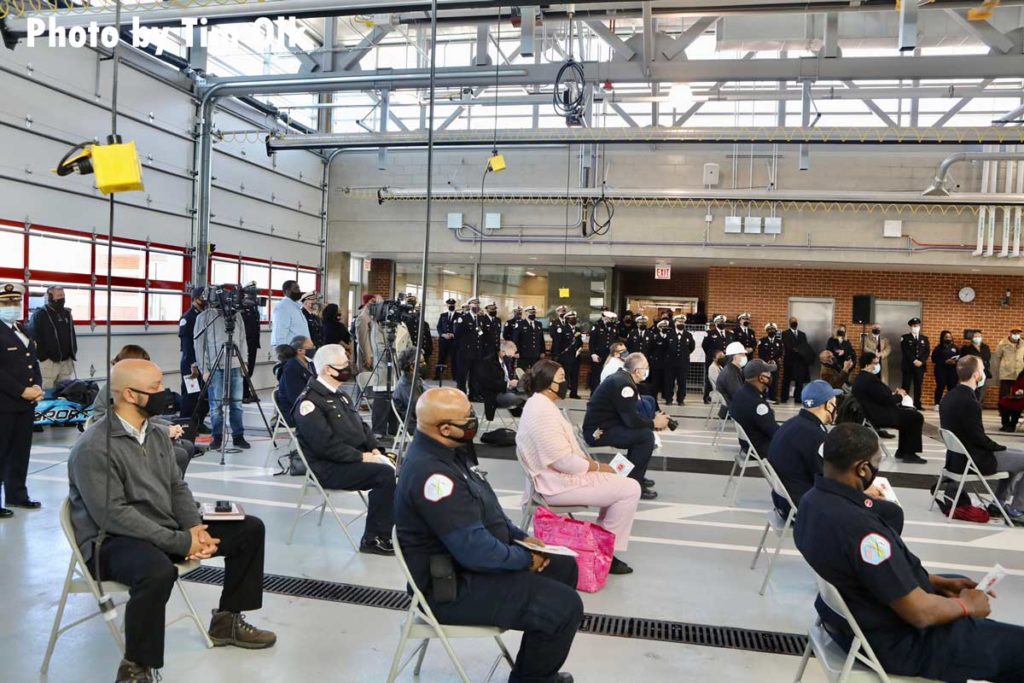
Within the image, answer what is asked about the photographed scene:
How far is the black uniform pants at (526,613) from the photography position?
264 centimetres

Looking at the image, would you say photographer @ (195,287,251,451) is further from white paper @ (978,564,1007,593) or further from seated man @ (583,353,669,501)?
white paper @ (978,564,1007,593)

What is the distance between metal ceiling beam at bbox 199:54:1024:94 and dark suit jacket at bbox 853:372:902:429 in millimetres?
3214

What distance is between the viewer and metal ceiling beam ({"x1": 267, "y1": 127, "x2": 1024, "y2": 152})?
9820 mm

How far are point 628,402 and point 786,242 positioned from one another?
10545 millimetres

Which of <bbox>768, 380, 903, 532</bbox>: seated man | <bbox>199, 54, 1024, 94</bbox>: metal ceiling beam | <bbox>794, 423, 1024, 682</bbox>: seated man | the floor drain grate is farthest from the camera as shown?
<bbox>199, 54, 1024, 94</bbox>: metal ceiling beam

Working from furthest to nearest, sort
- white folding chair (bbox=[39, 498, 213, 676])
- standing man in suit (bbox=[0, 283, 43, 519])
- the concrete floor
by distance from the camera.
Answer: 1. standing man in suit (bbox=[0, 283, 43, 519])
2. the concrete floor
3. white folding chair (bbox=[39, 498, 213, 676])

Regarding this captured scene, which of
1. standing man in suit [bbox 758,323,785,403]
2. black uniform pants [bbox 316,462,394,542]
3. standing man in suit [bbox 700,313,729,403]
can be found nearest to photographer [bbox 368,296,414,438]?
black uniform pants [bbox 316,462,394,542]

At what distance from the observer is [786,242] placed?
49.9 ft

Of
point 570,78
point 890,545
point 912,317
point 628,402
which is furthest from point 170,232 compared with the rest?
point 912,317

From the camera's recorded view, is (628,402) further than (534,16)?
No

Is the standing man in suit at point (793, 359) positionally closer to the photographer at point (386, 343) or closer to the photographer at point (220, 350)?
the photographer at point (386, 343)

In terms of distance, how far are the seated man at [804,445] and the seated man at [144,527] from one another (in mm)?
2843

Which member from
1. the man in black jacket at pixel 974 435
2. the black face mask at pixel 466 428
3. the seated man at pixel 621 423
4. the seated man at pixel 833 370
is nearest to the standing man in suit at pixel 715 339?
the seated man at pixel 833 370

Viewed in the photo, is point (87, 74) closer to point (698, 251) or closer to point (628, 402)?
Answer: point (628, 402)
